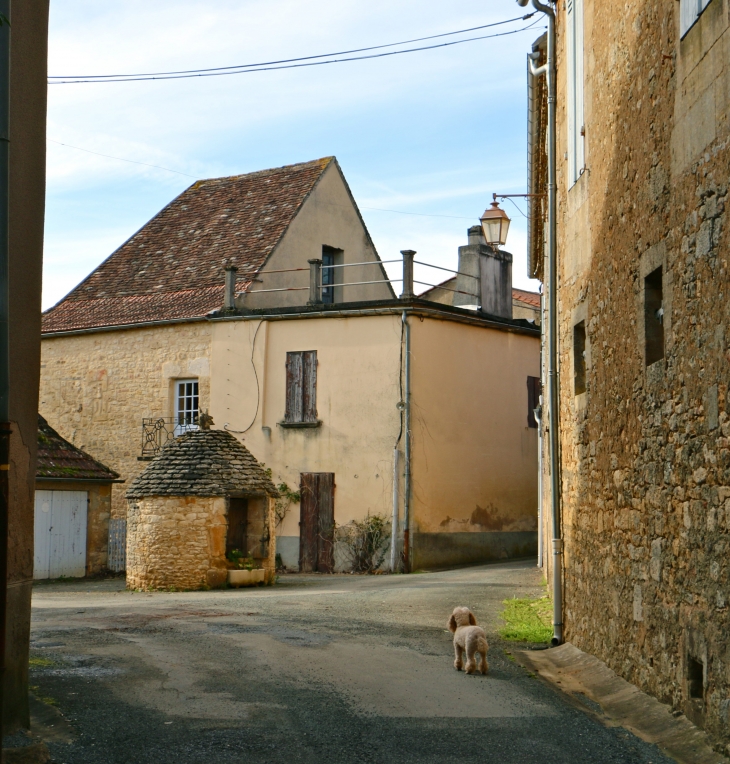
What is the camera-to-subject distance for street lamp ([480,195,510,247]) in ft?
57.2

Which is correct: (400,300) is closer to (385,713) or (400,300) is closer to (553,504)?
(553,504)

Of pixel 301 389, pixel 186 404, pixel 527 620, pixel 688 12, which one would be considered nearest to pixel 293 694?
pixel 527 620

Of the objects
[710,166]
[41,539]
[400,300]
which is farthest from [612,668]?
[41,539]

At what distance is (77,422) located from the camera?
27.8m

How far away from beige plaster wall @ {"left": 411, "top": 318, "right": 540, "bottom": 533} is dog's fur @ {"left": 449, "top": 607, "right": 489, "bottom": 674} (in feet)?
44.1

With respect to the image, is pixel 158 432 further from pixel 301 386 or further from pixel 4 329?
pixel 4 329

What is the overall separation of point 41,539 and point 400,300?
9342 mm

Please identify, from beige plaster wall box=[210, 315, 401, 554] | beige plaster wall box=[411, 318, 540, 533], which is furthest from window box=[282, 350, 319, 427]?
beige plaster wall box=[411, 318, 540, 533]

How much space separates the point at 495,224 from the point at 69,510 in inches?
474

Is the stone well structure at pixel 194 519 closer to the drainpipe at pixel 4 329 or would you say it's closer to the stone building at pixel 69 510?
the stone building at pixel 69 510

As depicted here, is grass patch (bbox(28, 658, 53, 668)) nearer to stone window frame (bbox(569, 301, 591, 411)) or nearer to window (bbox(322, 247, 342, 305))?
stone window frame (bbox(569, 301, 591, 411))

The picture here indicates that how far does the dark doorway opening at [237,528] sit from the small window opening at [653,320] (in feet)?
43.8

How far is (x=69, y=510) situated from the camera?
78.1ft

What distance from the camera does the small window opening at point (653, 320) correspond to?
8.09m
